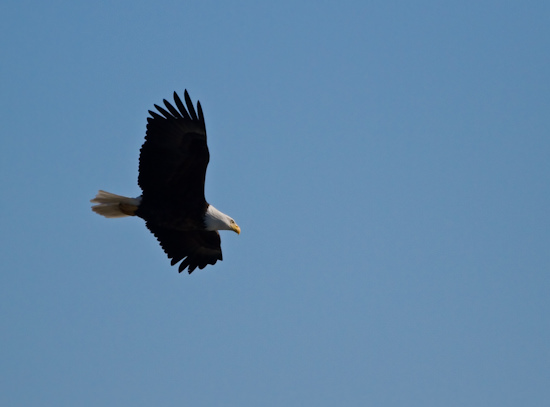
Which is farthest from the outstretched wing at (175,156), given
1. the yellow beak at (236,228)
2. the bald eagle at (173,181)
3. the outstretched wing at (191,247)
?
the outstretched wing at (191,247)

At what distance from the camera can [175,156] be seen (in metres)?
11.9

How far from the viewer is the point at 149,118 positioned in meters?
11.7

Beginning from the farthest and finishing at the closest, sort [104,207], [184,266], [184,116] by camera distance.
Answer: [184,266]
[104,207]
[184,116]

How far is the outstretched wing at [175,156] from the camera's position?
11703mm

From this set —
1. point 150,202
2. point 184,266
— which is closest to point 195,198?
point 150,202

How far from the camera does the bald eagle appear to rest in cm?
1172

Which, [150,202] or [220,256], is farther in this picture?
[220,256]

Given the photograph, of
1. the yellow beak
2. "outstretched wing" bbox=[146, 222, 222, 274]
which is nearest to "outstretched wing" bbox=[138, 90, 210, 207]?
the yellow beak

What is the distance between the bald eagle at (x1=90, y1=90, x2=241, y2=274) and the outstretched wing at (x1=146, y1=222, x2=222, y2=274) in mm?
302

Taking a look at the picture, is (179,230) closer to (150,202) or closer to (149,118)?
(150,202)

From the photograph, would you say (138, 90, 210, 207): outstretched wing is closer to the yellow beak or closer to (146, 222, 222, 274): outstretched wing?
the yellow beak

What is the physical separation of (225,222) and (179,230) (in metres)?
0.57

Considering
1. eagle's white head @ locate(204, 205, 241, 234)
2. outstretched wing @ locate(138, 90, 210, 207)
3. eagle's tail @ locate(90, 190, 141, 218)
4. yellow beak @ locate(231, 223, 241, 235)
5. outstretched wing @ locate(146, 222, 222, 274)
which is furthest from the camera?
outstretched wing @ locate(146, 222, 222, 274)

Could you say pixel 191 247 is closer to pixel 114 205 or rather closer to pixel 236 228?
pixel 236 228
